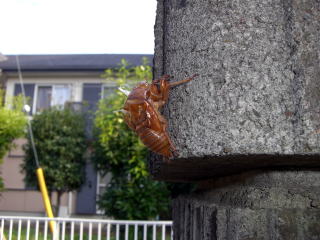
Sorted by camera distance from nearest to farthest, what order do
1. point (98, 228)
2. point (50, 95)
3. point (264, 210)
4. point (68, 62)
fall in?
point (264, 210) → point (98, 228) → point (50, 95) → point (68, 62)

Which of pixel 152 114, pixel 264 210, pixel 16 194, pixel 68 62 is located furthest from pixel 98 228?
pixel 68 62

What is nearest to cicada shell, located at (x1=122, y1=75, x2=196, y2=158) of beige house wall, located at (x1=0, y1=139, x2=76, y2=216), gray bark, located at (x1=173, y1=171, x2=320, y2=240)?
gray bark, located at (x1=173, y1=171, x2=320, y2=240)

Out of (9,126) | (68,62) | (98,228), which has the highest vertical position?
(68,62)

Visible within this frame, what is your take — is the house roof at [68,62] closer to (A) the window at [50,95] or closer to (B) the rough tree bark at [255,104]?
(A) the window at [50,95]

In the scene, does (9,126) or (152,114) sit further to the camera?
(9,126)

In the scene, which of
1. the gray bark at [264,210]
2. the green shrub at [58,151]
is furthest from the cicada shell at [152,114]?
Answer: the green shrub at [58,151]

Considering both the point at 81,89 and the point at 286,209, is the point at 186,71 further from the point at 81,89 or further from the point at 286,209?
the point at 81,89

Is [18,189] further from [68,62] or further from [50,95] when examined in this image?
[68,62]

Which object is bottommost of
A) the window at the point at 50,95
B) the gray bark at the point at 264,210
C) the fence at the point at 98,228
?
the fence at the point at 98,228
